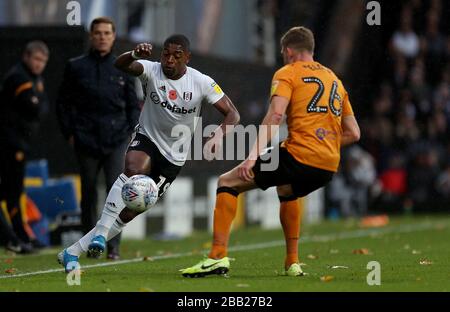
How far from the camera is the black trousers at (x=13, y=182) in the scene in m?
14.0

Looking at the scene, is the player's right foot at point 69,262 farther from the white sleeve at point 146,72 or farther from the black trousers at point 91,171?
the black trousers at point 91,171

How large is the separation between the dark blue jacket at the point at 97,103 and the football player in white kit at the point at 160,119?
204 cm

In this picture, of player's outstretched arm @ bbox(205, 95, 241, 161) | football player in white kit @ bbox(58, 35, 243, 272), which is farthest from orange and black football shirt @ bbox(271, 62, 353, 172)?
football player in white kit @ bbox(58, 35, 243, 272)

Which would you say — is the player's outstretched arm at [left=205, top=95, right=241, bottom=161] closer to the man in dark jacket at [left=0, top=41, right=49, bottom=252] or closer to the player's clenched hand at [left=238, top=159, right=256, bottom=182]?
the player's clenched hand at [left=238, top=159, right=256, bottom=182]

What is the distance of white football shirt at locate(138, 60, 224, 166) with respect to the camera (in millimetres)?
10227

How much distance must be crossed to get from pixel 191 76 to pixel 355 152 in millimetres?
16694

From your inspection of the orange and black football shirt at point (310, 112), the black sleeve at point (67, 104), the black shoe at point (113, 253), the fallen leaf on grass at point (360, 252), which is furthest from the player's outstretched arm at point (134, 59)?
the fallen leaf on grass at point (360, 252)

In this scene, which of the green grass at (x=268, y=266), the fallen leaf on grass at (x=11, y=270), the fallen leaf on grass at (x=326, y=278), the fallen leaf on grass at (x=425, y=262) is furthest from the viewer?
the fallen leaf on grass at (x=425, y=262)

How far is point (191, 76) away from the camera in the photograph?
10.3 metres

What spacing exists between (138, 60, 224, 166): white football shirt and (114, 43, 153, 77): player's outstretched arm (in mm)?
94

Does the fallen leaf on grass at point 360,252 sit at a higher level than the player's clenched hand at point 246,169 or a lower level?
lower

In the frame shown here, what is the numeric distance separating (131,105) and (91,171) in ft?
2.74
